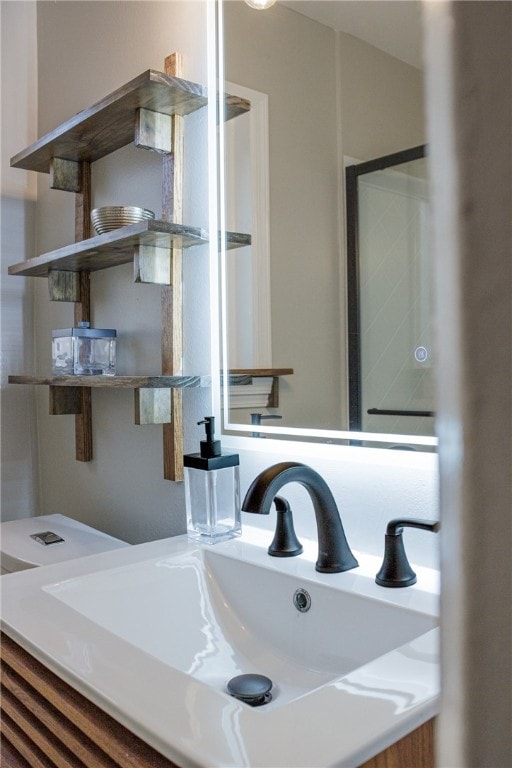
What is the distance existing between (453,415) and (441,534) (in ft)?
0.04

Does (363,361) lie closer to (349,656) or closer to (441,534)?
(349,656)

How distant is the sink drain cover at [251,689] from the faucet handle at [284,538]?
0.21 metres

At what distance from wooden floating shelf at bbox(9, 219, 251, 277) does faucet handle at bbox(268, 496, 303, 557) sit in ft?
1.55

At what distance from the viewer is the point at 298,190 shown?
1.04 metres

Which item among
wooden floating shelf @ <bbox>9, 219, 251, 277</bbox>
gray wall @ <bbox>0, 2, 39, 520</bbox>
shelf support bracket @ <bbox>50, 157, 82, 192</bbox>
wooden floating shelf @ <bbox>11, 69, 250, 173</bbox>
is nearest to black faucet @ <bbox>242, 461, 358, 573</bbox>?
wooden floating shelf @ <bbox>9, 219, 251, 277</bbox>

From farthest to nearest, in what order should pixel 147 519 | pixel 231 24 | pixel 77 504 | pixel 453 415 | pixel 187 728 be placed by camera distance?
pixel 77 504 → pixel 147 519 → pixel 231 24 → pixel 187 728 → pixel 453 415

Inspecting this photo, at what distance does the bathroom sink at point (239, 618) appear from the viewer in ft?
2.62

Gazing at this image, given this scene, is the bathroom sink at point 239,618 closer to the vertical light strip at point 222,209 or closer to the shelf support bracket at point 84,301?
the vertical light strip at point 222,209

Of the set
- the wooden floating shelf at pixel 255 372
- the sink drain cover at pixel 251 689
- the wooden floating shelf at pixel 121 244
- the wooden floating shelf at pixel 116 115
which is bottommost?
the sink drain cover at pixel 251 689

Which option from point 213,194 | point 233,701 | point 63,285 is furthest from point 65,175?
point 233,701

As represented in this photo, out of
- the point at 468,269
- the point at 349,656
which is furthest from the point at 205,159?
the point at 468,269

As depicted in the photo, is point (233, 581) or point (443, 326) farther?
point (233, 581)

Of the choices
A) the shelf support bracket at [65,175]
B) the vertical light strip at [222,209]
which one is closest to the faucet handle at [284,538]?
the vertical light strip at [222,209]

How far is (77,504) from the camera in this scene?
1714 millimetres
